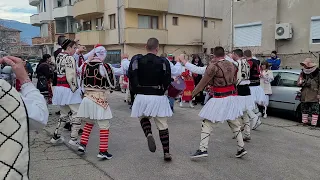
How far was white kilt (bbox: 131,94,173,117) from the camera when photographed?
568 centimetres

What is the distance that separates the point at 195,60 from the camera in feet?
Answer: 41.4

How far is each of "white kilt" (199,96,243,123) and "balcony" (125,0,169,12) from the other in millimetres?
23595

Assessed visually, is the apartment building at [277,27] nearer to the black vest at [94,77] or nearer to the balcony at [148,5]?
the balcony at [148,5]

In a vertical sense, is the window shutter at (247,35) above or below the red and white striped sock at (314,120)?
above

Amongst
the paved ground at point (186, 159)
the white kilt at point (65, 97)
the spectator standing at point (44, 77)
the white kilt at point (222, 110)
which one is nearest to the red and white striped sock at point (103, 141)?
the paved ground at point (186, 159)

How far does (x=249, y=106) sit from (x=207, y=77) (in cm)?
180

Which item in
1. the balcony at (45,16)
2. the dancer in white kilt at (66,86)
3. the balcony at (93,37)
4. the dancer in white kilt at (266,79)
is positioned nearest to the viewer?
the dancer in white kilt at (66,86)

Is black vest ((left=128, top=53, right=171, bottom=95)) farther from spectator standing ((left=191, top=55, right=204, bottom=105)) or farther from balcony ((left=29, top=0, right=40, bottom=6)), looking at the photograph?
balcony ((left=29, top=0, right=40, bottom=6))

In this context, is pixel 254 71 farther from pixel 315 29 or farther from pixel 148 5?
pixel 148 5

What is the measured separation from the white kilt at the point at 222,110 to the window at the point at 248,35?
52.3ft

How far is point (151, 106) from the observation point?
18.6ft

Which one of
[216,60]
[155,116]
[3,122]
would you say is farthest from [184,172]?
[3,122]

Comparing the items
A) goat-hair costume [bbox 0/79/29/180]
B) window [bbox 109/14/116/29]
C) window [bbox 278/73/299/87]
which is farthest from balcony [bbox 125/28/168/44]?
goat-hair costume [bbox 0/79/29/180]

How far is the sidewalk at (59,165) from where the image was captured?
5012 mm
